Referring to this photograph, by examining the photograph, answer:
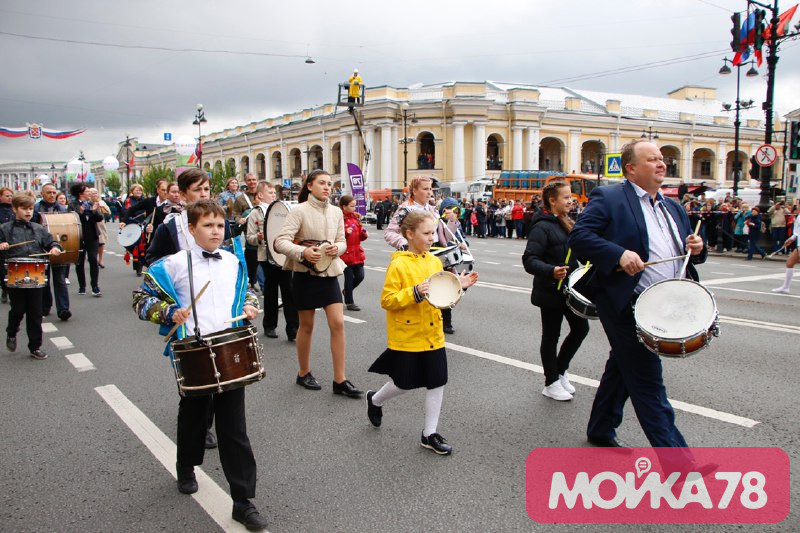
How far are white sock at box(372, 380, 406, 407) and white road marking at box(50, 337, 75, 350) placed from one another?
4.87 metres

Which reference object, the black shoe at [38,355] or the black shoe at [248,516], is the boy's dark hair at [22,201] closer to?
the black shoe at [38,355]

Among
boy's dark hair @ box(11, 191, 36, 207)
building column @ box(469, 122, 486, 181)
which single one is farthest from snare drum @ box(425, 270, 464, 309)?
building column @ box(469, 122, 486, 181)

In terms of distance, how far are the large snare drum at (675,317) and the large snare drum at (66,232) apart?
858 cm

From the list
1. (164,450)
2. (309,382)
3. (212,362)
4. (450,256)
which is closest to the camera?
(212,362)

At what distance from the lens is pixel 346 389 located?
18.1 feet

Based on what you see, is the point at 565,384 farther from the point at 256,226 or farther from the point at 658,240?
the point at 256,226

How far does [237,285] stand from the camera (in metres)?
3.67

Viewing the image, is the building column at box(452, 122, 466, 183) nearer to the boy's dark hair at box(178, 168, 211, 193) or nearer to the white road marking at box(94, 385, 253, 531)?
the white road marking at box(94, 385, 253, 531)

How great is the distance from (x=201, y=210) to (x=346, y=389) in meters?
2.52

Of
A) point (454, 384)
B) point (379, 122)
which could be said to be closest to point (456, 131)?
point (379, 122)

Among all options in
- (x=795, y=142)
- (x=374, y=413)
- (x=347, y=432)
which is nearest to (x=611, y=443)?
(x=374, y=413)

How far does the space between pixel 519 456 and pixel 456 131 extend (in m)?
51.6

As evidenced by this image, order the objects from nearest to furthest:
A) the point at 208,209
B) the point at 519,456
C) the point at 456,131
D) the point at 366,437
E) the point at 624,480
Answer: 1. the point at 208,209
2. the point at 624,480
3. the point at 519,456
4. the point at 366,437
5. the point at 456,131

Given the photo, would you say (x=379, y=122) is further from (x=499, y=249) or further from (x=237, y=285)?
(x=237, y=285)
